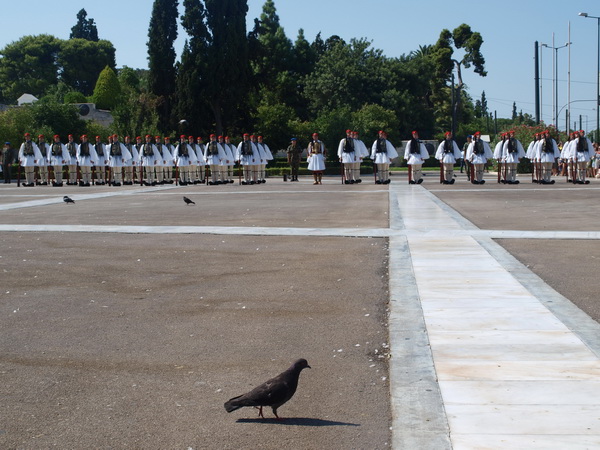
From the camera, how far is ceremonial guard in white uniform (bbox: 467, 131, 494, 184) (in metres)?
33.2

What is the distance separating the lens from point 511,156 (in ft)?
109

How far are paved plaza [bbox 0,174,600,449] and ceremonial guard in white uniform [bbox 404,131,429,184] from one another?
1778 cm

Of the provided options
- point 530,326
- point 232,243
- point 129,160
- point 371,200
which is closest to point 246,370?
point 530,326

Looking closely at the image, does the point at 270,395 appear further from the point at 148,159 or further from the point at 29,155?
the point at 29,155

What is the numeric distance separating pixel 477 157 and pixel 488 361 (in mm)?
27981

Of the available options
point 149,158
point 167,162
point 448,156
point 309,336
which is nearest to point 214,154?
point 167,162

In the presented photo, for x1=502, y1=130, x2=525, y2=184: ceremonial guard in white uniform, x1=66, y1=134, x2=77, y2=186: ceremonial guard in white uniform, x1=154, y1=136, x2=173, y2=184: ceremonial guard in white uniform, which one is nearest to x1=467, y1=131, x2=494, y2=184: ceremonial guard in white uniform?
x1=502, y1=130, x2=525, y2=184: ceremonial guard in white uniform

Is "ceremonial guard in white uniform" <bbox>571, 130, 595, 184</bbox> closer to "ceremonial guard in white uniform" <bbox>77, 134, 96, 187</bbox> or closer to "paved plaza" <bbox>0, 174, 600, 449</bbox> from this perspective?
"paved plaza" <bbox>0, 174, 600, 449</bbox>

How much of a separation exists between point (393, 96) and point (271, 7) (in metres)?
18.2

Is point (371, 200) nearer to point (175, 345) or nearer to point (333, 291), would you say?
point (333, 291)

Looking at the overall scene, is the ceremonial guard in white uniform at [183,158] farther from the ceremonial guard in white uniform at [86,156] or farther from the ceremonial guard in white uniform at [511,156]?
the ceremonial guard in white uniform at [511,156]

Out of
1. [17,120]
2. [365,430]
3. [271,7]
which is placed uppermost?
[271,7]

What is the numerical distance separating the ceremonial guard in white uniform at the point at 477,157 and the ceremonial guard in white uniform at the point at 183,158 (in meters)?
12.6

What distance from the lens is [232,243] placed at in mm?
13633
